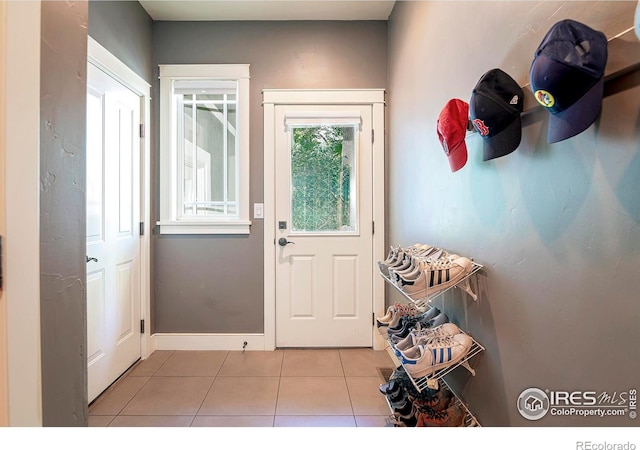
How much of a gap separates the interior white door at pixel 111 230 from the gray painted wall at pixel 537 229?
1.99 m

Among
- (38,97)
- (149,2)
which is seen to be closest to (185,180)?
(149,2)

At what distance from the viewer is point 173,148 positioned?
2467 millimetres

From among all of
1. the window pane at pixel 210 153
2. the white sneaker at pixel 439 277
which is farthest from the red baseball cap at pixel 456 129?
the window pane at pixel 210 153

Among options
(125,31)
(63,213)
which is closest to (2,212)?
(63,213)

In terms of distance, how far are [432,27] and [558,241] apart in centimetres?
139

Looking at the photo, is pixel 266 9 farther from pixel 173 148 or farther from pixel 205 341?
pixel 205 341

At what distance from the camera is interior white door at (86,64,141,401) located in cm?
178

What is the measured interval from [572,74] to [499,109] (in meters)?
0.27

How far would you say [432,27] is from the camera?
163 cm

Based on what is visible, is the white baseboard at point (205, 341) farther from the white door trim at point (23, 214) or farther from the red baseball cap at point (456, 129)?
the red baseball cap at point (456, 129)

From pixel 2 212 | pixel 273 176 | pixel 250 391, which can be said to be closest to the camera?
pixel 2 212

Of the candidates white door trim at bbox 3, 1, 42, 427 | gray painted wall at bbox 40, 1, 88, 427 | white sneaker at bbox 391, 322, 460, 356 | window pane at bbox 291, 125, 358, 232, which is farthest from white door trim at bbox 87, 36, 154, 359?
white sneaker at bbox 391, 322, 460, 356

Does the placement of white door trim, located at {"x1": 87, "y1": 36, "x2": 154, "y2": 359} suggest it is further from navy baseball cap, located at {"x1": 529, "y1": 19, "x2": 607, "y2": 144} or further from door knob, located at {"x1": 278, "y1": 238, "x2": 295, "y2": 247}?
navy baseball cap, located at {"x1": 529, "y1": 19, "x2": 607, "y2": 144}

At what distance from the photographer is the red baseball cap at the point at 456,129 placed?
3.88 feet
